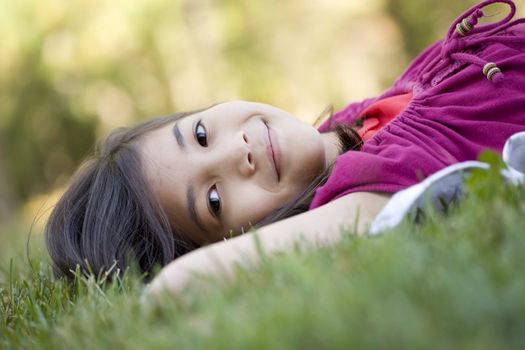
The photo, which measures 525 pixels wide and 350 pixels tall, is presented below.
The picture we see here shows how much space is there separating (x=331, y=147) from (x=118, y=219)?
0.79 metres

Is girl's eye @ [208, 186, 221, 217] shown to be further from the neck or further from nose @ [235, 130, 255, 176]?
the neck

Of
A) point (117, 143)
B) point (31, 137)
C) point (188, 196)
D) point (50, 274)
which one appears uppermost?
point (117, 143)

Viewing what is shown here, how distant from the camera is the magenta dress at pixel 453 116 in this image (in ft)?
6.25

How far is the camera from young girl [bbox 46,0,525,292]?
1.99m

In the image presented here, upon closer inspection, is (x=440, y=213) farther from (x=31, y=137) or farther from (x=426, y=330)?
(x=31, y=137)

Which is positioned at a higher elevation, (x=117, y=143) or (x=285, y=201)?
(x=117, y=143)

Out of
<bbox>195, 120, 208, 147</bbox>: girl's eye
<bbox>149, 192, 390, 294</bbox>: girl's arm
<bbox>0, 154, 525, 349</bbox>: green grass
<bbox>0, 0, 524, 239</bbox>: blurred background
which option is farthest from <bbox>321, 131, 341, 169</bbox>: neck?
<bbox>0, 0, 524, 239</bbox>: blurred background

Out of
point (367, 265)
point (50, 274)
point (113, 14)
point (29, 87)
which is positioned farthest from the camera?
point (29, 87)

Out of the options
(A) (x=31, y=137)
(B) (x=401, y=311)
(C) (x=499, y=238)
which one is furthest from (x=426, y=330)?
(A) (x=31, y=137)

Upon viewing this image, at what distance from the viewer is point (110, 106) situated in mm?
9398

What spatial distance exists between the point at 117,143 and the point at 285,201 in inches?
28.7

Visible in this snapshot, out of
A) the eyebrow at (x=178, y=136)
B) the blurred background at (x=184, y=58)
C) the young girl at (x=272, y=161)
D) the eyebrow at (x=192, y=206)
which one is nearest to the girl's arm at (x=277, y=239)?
the young girl at (x=272, y=161)

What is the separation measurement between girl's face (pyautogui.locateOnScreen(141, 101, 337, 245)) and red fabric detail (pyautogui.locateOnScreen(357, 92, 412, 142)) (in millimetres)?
255

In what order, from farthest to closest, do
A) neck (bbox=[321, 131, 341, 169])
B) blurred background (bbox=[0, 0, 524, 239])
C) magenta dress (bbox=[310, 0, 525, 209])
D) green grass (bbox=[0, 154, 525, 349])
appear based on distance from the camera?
1. blurred background (bbox=[0, 0, 524, 239])
2. neck (bbox=[321, 131, 341, 169])
3. magenta dress (bbox=[310, 0, 525, 209])
4. green grass (bbox=[0, 154, 525, 349])
